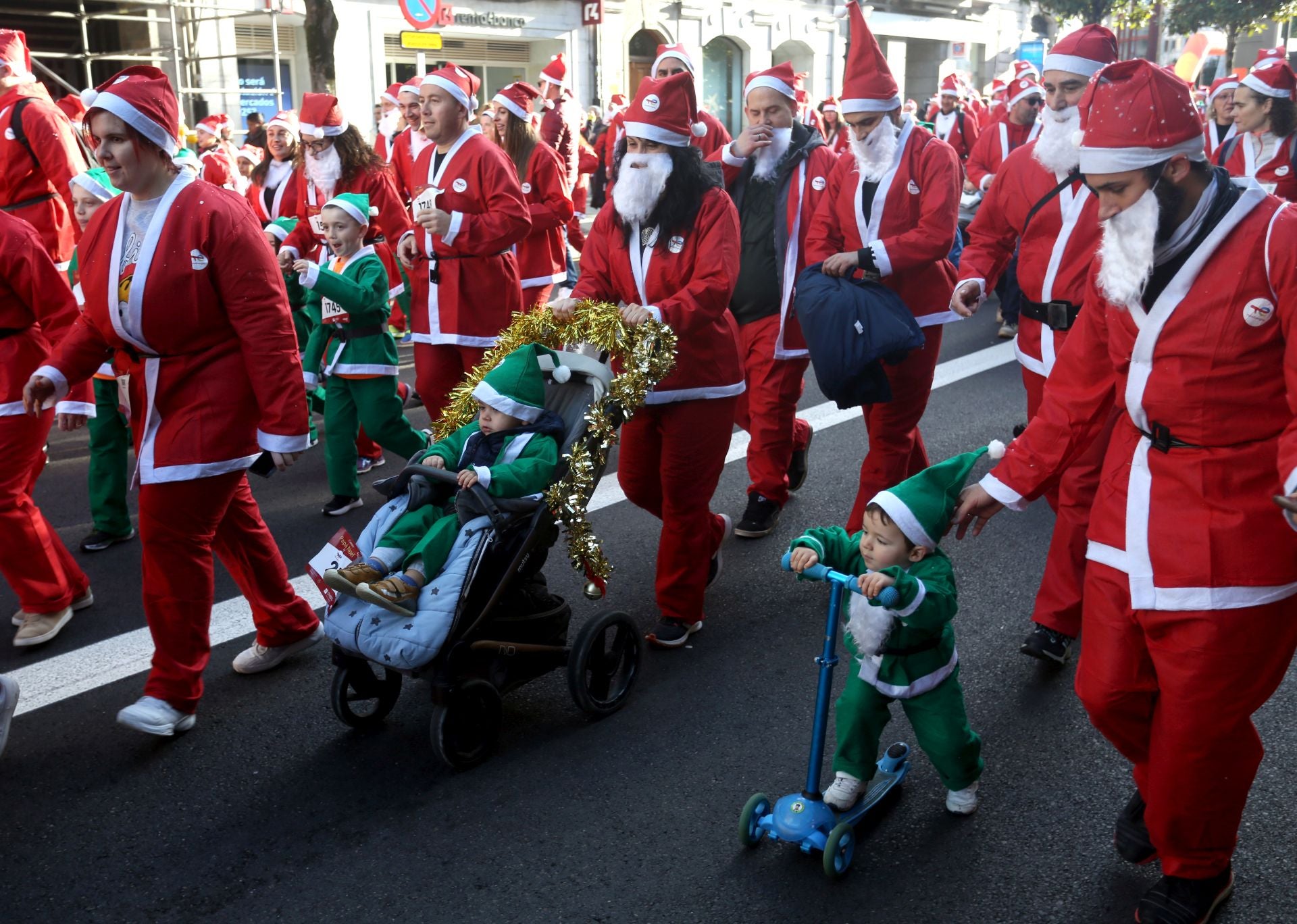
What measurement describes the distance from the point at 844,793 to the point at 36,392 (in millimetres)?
2865

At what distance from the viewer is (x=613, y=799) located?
12.3ft

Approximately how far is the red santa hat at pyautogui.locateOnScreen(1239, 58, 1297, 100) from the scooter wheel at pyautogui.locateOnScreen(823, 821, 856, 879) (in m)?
6.76

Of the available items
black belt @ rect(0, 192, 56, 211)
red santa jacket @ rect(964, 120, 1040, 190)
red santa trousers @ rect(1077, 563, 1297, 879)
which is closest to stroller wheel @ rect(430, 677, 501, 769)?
red santa trousers @ rect(1077, 563, 1297, 879)

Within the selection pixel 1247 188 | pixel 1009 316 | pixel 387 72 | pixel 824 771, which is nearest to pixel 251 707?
pixel 824 771

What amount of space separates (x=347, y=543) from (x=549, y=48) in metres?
27.6

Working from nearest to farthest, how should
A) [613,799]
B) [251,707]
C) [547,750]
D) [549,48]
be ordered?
[613,799], [547,750], [251,707], [549,48]

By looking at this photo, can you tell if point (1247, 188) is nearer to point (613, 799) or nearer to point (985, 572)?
point (613, 799)

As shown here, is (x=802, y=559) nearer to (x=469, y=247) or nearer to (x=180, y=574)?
(x=180, y=574)

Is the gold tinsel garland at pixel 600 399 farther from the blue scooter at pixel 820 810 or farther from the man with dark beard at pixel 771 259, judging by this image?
the man with dark beard at pixel 771 259

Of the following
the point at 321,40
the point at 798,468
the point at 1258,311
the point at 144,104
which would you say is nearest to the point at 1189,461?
the point at 1258,311

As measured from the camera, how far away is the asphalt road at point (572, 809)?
10.8 ft

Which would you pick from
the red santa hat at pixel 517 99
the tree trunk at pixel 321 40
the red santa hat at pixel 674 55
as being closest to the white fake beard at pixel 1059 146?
the red santa hat at pixel 674 55

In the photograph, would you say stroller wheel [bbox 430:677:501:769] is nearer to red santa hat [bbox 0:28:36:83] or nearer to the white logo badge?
the white logo badge

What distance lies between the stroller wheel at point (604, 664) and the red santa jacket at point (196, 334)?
3.72ft
